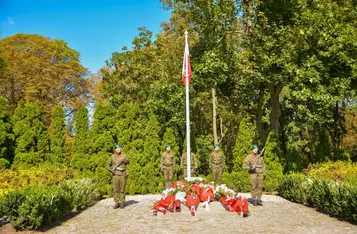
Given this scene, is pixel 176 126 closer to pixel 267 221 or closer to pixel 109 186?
pixel 109 186

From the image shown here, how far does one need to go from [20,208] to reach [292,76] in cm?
1109

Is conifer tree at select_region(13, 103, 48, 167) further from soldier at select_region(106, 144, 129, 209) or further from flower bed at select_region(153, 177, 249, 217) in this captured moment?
flower bed at select_region(153, 177, 249, 217)

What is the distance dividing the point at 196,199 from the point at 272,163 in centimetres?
745

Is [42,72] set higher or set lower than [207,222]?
higher

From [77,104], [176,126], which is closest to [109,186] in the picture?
[176,126]

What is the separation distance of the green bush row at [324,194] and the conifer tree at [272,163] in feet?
5.23

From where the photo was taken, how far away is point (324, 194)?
10.1 metres

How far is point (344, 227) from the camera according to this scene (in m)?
8.10

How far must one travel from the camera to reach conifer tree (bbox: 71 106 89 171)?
50.8 feet

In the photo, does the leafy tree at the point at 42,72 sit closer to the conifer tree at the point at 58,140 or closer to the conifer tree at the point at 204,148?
the conifer tree at the point at 58,140

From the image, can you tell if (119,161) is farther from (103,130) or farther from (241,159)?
A: (241,159)

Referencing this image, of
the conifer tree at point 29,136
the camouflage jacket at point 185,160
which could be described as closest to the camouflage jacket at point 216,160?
the camouflage jacket at point 185,160

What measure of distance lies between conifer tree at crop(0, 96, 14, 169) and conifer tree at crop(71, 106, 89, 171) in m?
2.61

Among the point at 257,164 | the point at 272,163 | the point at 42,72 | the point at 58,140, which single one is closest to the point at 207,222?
the point at 257,164
